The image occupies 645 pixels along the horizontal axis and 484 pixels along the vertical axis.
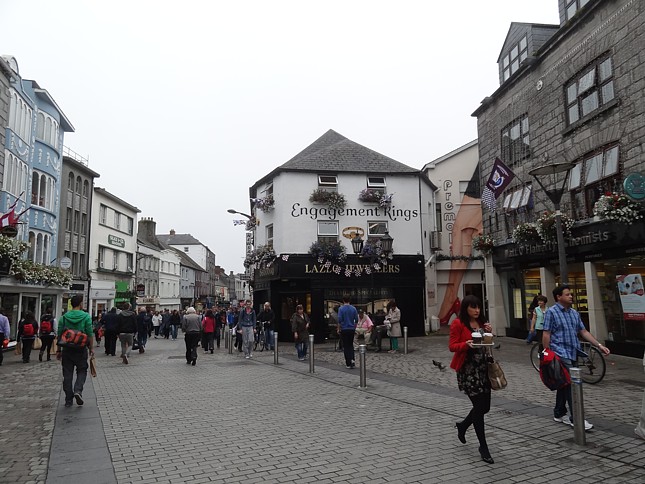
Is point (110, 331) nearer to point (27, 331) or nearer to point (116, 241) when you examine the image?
point (27, 331)

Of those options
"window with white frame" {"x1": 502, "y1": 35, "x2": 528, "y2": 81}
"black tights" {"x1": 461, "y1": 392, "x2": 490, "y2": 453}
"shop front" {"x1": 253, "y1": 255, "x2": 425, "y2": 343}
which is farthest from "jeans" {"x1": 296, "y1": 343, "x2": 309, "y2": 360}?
"window with white frame" {"x1": 502, "y1": 35, "x2": 528, "y2": 81}

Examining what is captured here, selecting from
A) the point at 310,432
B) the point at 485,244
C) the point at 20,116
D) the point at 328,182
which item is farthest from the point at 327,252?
the point at 310,432

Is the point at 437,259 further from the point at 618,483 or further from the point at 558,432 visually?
the point at 618,483

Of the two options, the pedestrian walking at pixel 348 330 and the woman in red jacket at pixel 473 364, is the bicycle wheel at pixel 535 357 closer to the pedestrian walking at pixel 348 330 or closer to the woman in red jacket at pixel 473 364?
the pedestrian walking at pixel 348 330

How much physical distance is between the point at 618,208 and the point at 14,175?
78.5 feet

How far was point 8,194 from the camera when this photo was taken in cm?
2127

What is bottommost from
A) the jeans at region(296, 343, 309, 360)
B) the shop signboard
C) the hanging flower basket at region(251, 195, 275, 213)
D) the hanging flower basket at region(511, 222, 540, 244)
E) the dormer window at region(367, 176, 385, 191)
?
the jeans at region(296, 343, 309, 360)

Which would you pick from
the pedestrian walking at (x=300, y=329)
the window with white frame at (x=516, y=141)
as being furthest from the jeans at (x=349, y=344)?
the window with white frame at (x=516, y=141)

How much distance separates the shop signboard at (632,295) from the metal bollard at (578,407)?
9.05 m

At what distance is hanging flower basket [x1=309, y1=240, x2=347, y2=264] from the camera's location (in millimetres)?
23234

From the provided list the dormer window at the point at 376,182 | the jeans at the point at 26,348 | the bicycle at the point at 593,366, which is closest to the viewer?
the bicycle at the point at 593,366

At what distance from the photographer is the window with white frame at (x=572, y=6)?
15286 millimetres

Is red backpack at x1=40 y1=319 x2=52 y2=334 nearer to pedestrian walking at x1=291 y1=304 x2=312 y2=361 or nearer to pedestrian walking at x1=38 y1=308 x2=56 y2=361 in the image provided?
pedestrian walking at x1=38 y1=308 x2=56 y2=361

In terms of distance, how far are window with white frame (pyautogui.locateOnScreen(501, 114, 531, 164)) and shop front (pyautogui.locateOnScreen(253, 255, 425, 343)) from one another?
752 centimetres
